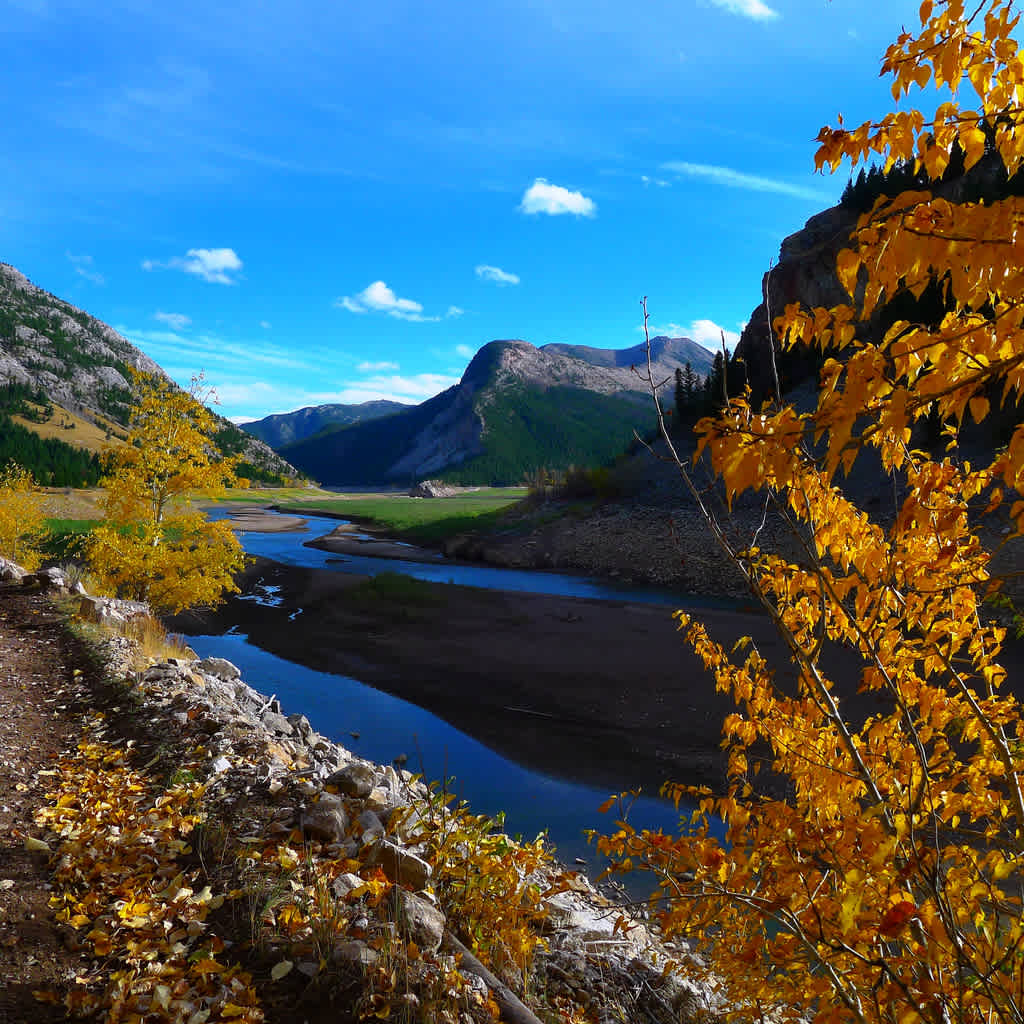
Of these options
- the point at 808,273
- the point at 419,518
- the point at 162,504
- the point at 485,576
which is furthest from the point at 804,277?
the point at 162,504

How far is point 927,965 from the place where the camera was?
118 inches

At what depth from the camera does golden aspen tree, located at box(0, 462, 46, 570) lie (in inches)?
1086

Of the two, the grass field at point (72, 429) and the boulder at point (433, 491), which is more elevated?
the grass field at point (72, 429)

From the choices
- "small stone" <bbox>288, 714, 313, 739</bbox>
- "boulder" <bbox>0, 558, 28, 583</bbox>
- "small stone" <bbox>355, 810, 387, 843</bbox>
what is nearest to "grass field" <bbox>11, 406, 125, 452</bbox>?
"boulder" <bbox>0, 558, 28, 583</bbox>

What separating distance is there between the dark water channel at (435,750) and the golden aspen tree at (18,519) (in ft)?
33.1

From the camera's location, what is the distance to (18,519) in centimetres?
2850

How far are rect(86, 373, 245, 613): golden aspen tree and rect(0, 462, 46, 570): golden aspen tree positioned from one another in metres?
11.2

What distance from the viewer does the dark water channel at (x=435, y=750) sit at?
12.0 meters

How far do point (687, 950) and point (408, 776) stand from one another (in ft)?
18.7

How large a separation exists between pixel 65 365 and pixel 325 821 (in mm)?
208505

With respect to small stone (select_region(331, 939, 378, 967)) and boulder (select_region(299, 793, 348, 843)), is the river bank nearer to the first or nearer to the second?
boulder (select_region(299, 793, 348, 843))

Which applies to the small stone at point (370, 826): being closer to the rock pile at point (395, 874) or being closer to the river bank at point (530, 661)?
the rock pile at point (395, 874)

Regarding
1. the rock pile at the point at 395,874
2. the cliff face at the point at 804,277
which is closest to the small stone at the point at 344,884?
the rock pile at the point at 395,874

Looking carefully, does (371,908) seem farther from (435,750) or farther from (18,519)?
(18,519)
